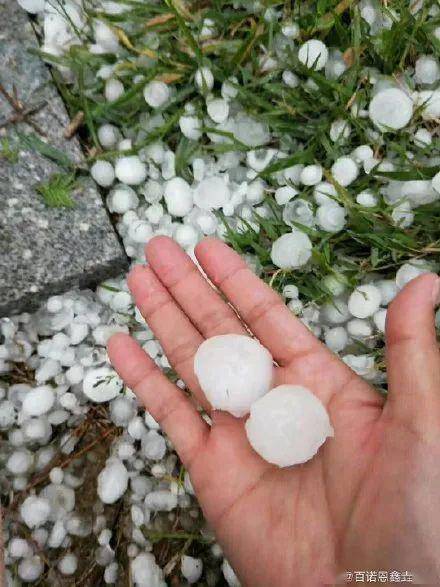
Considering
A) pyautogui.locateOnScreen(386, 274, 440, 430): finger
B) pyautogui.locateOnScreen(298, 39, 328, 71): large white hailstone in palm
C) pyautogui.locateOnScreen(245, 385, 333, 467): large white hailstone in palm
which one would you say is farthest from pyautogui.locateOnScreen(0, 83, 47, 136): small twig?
pyautogui.locateOnScreen(386, 274, 440, 430): finger

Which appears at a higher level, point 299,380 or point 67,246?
point 299,380

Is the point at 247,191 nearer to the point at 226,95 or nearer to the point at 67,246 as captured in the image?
the point at 226,95

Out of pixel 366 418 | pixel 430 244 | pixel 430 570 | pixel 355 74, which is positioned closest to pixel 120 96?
pixel 355 74

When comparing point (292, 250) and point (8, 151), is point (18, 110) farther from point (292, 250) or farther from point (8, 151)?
point (292, 250)

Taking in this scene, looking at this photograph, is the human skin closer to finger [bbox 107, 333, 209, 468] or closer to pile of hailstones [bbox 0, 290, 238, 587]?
finger [bbox 107, 333, 209, 468]

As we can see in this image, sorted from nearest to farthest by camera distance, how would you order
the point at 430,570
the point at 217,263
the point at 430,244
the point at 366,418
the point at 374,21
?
1. the point at 430,570
2. the point at 366,418
3. the point at 217,263
4. the point at 430,244
5. the point at 374,21

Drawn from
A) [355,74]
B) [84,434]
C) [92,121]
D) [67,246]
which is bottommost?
[84,434]

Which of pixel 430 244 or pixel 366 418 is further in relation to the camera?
pixel 430 244
